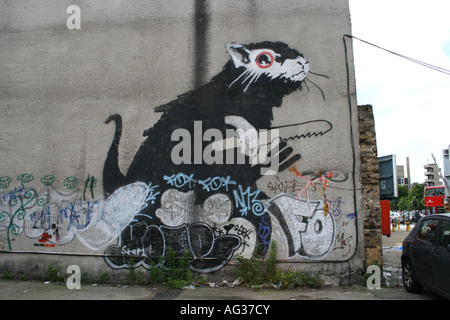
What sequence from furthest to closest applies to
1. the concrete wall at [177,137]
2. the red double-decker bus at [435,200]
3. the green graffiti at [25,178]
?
the red double-decker bus at [435,200] < the green graffiti at [25,178] < the concrete wall at [177,137]

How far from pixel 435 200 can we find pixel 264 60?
93.8 feet

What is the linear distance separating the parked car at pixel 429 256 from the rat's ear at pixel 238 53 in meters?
4.68

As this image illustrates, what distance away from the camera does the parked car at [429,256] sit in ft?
15.6

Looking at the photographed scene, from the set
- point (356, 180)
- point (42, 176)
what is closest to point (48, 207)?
point (42, 176)

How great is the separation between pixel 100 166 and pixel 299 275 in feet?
15.2

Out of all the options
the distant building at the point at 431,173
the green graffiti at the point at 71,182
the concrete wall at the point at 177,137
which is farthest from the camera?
the distant building at the point at 431,173

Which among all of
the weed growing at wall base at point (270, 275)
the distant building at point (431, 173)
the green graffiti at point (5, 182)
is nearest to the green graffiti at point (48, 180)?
the green graffiti at point (5, 182)

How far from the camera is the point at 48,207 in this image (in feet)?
22.7

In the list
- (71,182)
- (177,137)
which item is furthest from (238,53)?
(71,182)

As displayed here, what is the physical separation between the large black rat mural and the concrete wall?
2 centimetres

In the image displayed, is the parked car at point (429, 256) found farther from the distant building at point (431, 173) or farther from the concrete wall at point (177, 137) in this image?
the distant building at point (431, 173)

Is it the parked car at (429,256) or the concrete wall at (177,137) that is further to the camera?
the concrete wall at (177,137)

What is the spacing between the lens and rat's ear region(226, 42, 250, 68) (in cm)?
699

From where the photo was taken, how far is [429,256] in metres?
5.17
